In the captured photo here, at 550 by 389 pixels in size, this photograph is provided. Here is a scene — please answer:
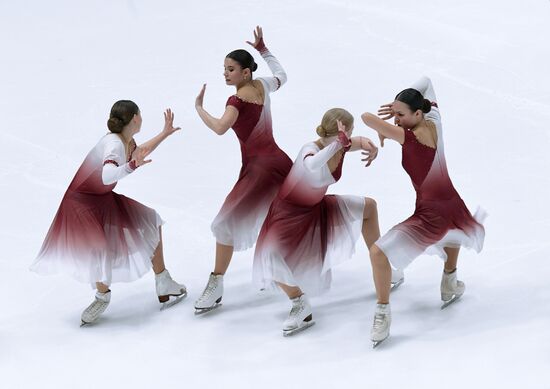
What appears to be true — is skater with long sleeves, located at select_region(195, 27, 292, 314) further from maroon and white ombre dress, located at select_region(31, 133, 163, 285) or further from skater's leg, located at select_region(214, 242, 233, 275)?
maroon and white ombre dress, located at select_region(31, 133, 163, 285)

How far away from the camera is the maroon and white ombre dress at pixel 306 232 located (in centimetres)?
595

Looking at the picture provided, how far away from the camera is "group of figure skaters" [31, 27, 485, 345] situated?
19.0 ft

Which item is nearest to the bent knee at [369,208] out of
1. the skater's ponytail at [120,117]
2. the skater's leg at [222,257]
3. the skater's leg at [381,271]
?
the skater's leg at [381,271]

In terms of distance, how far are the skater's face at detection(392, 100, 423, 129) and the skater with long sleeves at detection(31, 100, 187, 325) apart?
48.2 inches

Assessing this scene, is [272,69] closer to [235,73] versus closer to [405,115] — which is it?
[235,73]

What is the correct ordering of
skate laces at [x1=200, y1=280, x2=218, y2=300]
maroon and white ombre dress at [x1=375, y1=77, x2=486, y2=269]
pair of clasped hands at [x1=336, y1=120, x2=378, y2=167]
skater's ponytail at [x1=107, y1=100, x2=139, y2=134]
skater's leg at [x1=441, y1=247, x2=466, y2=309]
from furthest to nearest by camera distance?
1. skate laces at [x1=200, y1=280, x2=218, y2=300]
2. skater's leg at [x1=441, y1=247, x2=466, y2=309]
3. skater's ponytail at [x1=107, y1=100, x2=139, y2=134]
4. maroon and white ombre dress at [x1=375, y1=77, x2=486, y2=269]
5. pair of clasped hands at [x1=336, y1=120, x2=378, y2=167]

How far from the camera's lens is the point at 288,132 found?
891cm

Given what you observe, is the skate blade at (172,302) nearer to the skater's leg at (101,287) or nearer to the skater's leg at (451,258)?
the skater's leg at (101,287)

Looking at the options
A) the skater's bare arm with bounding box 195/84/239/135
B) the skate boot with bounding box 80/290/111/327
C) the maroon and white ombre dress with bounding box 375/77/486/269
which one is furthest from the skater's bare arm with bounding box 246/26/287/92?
the skate boot with bounding box 80/290/111/327

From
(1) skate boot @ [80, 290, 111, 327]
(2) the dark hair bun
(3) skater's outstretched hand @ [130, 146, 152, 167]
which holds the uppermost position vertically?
(2) the dark hair bun

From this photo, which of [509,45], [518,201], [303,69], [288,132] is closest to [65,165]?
[288,132]

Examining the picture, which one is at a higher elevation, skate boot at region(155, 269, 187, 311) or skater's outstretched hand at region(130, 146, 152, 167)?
skater's outstretched hand at region(130, 146, 152, 167)

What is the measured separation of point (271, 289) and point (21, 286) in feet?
5.23

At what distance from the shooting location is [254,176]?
6.36 meters
